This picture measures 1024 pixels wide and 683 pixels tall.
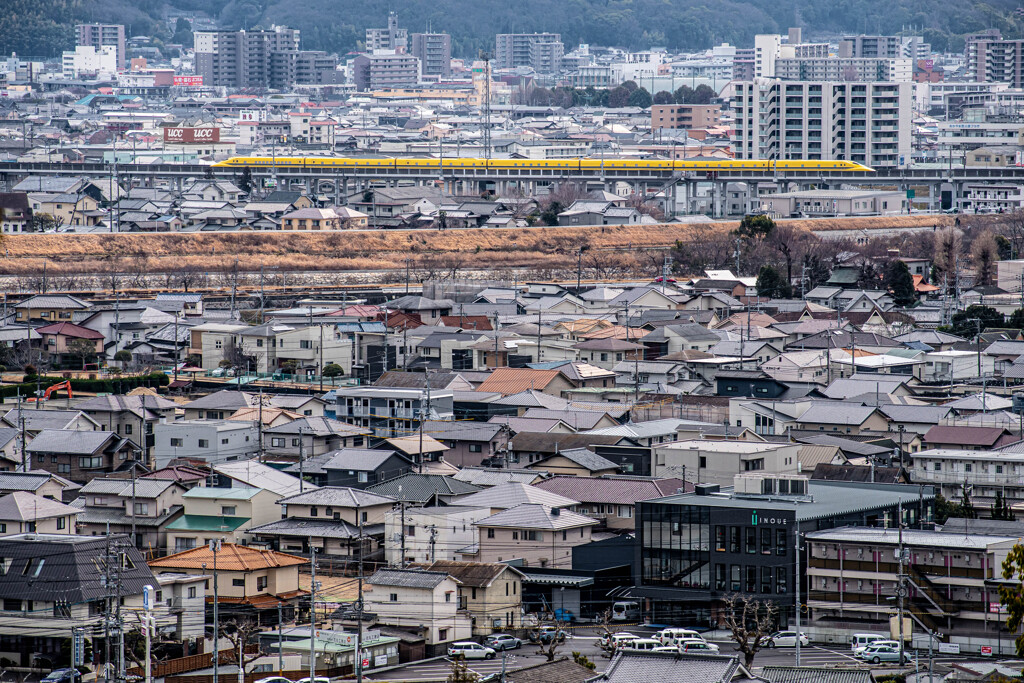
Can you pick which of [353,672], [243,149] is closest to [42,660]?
[353,672]

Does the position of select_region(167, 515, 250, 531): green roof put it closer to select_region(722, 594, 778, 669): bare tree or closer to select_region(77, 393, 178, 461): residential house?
select_region(77, 393, 178, 461): residential house

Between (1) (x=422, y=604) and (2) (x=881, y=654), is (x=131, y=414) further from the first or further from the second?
(2) (x=881, y=654)

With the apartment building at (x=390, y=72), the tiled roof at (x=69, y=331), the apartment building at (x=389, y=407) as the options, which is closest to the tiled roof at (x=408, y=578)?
the apartment building at (x=389, y=407)

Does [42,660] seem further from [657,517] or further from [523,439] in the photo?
[523,439]

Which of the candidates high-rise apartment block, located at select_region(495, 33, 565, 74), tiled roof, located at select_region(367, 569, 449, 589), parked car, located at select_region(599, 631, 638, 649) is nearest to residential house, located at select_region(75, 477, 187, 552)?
tiled roof, located at select_region(367, 569, 449, 589)

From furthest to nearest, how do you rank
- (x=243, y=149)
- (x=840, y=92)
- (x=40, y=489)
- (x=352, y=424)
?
1. (x=243, y=149)
2. (x=840, y=92)
3. (x=352, y=424)
4. (x=40, y=489)
